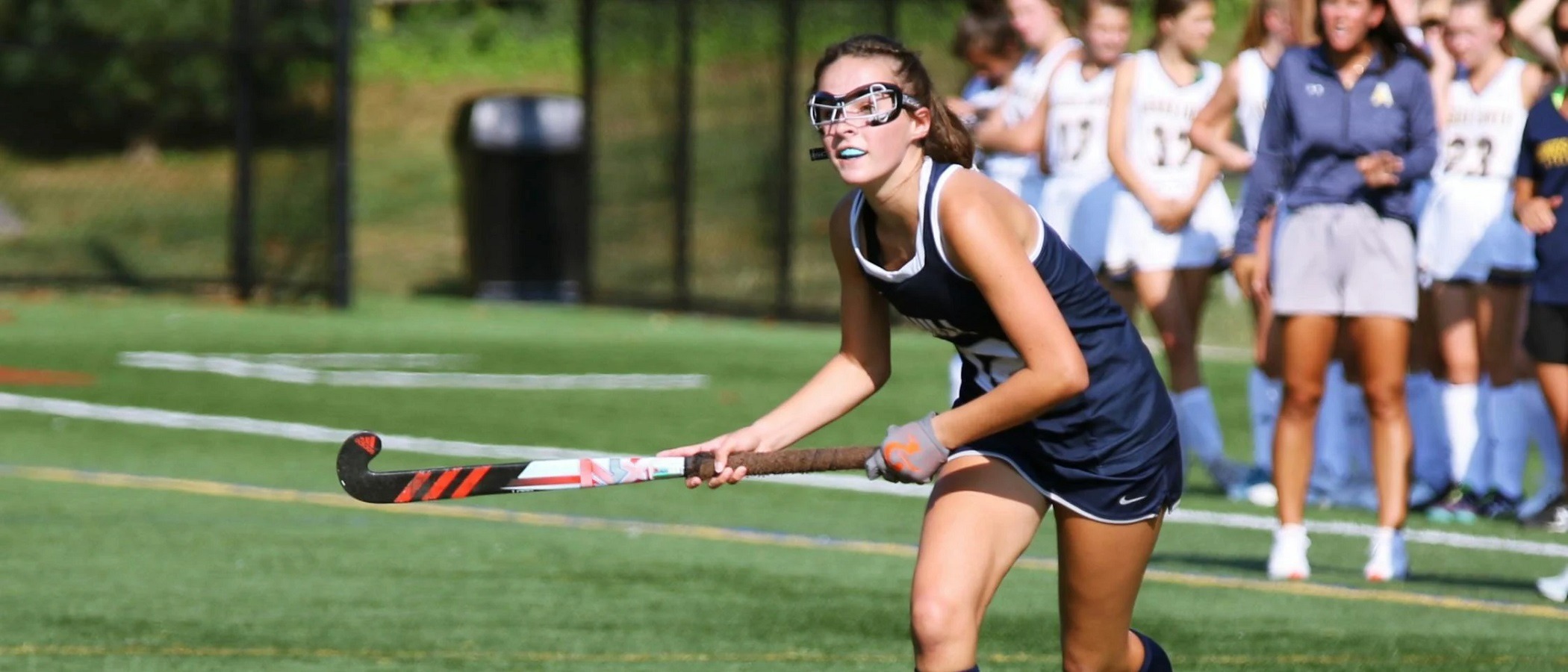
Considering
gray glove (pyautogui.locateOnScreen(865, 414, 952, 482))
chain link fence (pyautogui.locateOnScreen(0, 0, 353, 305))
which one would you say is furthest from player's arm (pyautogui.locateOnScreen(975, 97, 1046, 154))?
chain link fence (pyautogui.locateOnScreen(0, 0, 353, 305))

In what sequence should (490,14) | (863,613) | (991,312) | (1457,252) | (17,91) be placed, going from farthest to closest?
(490,14) → (17,91) → (1457,252) → (863,613) → (991,312)

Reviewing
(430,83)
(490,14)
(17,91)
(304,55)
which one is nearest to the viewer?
(304,55)

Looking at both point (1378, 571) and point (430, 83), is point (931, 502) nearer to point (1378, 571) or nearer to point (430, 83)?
point (1378, 571)

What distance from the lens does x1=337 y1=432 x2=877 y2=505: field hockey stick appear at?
5035 mm

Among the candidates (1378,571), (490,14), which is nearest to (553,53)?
(490,14)

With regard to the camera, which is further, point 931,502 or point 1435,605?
point 1435,605

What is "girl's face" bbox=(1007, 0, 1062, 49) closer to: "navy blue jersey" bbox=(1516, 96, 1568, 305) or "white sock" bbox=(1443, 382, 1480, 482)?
"white sock" bbox=(1443, 382, 1480, 482)

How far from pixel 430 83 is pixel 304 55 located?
1280 centimetres

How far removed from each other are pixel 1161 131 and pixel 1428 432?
1.71m

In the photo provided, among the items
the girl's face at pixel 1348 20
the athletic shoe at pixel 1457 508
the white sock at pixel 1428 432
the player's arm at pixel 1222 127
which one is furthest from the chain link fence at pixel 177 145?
the girl's face at pixel 1348 20

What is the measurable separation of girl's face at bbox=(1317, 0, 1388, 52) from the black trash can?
43.8 feet

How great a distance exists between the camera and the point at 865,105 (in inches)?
194

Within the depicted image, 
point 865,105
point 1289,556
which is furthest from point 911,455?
point 1289,556

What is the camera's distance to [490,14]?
33906 mm
